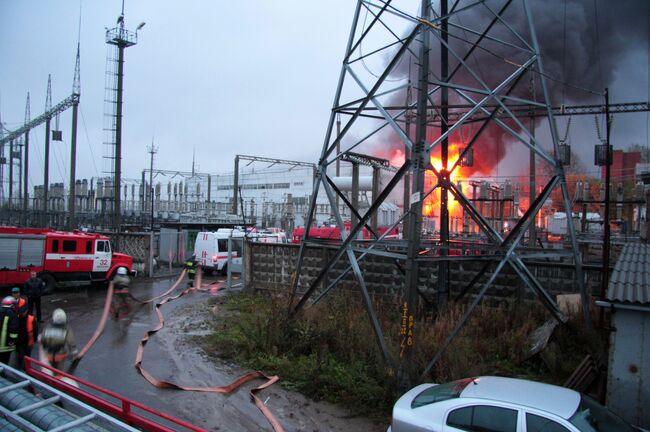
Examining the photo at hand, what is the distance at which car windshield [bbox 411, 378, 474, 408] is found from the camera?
5.11m

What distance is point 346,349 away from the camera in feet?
28.6

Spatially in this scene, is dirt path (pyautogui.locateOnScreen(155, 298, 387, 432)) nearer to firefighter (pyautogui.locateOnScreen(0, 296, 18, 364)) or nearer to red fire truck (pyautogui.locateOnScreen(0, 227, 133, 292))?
firefighter (pyautogui.locateOnScreen(0, 296, 18, 364))

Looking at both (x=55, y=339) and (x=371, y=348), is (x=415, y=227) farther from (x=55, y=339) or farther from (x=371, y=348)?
(x=55, y=339)

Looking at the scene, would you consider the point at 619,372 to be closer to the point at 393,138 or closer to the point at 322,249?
the point at 322,249

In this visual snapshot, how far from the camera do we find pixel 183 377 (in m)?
8.27

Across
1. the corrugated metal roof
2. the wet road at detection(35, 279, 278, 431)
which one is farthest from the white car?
the wet road at detection(35, 279, 278, 431)

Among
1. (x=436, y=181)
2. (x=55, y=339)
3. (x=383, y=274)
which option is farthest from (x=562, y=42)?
(x=55, y=339)

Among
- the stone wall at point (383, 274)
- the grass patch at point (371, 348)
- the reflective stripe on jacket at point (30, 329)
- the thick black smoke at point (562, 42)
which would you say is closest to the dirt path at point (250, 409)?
the grass patch at point (371, 348)

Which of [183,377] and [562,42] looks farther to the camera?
[562,42]

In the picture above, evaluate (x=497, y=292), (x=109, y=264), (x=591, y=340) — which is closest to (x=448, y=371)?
(x=591, y=340)

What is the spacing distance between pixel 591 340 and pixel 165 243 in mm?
23067

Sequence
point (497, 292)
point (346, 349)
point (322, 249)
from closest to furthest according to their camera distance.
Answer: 1. point (346, 349)
2. point (497, 292)
3. point (322, 249)

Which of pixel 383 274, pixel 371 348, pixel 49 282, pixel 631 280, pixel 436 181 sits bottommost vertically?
pixel 49 282

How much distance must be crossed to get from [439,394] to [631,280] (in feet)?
12.2
